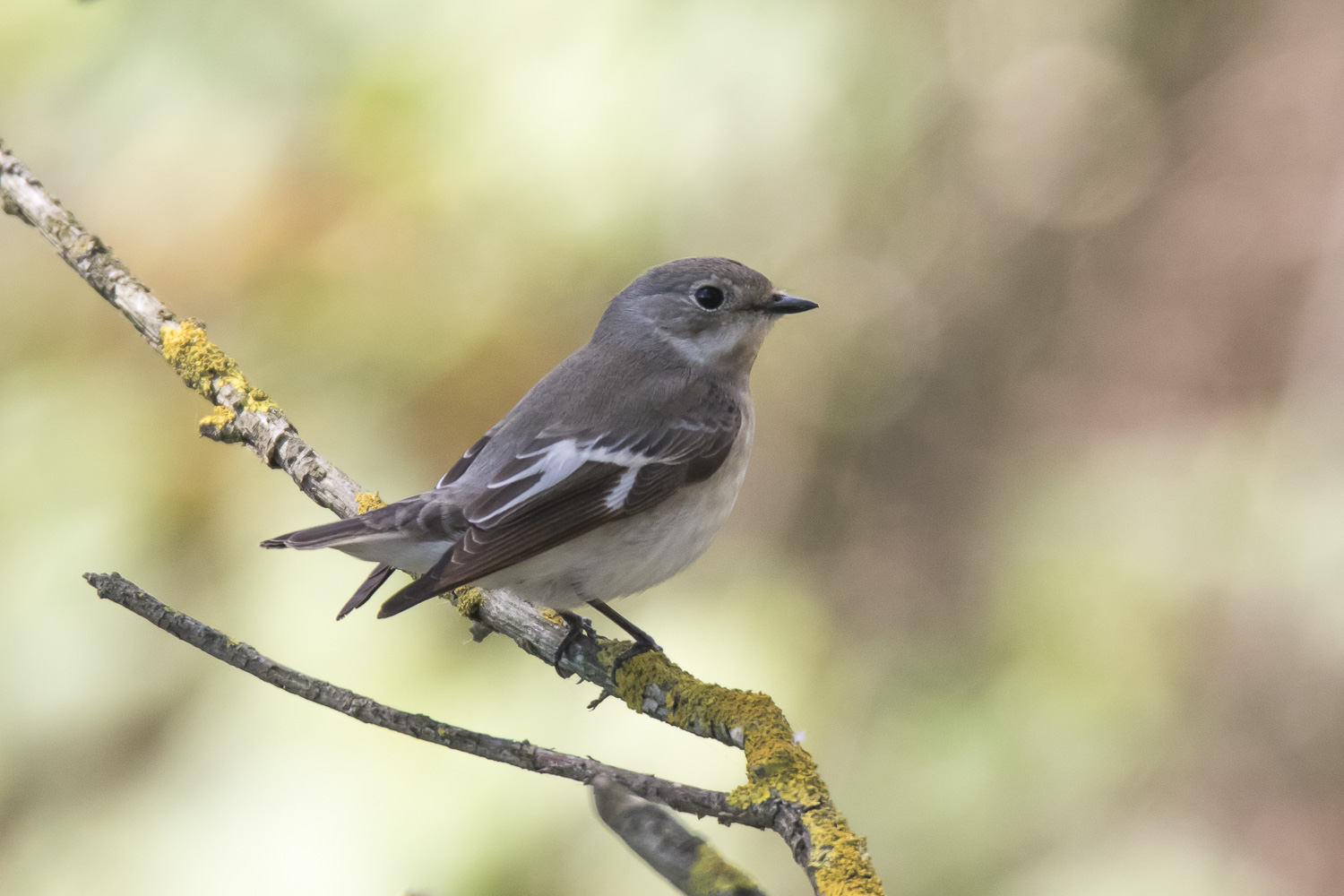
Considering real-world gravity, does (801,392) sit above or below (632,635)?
above

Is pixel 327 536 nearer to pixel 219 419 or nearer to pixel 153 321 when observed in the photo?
pixel 219 419

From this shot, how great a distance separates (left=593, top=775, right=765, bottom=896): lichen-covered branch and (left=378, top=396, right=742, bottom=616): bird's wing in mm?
1014

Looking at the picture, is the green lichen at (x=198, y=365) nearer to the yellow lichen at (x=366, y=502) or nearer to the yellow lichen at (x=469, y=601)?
the yellow lichen at (x=366, y=502)

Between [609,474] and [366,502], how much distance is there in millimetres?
628

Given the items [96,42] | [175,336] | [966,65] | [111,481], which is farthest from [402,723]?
[966,65]

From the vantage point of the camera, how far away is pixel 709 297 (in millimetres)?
3301

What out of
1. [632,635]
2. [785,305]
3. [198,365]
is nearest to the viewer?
[632,635]

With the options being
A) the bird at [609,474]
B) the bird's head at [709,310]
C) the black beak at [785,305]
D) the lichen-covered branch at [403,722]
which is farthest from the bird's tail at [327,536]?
the black beak at [785,305]

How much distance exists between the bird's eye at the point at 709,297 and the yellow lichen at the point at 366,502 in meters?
1.11

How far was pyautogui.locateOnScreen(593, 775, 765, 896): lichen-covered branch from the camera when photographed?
1.21m

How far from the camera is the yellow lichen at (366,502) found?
281cm

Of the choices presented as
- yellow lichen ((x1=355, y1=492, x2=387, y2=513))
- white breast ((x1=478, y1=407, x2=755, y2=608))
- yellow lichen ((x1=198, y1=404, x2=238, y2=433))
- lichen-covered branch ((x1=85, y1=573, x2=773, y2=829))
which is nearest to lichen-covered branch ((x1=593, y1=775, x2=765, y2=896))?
lichen-covered branch ((x1=85, y1=573, x2=773, y2=829))

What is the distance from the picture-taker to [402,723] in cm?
187

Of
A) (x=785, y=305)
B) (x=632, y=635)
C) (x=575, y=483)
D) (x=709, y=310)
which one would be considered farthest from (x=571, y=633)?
(x=785, y=305)
